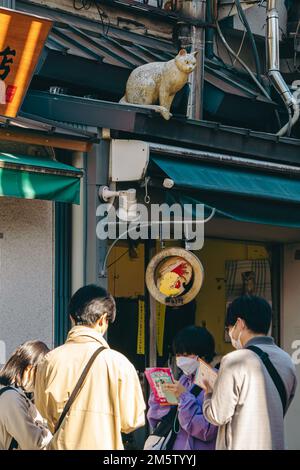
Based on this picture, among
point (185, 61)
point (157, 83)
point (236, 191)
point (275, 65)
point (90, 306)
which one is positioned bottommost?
point (90, 306)

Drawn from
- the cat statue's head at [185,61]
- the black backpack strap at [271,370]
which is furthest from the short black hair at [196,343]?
the cat statue's head at [185,61]

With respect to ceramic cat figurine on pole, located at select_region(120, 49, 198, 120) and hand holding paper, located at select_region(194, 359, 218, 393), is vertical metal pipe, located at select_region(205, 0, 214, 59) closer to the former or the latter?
ceramic cat figurine on pole, located at select_region(120, 49, 198, 120)

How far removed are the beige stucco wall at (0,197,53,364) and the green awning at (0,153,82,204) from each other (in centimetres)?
51

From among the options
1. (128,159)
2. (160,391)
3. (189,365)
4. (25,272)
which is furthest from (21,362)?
(128,159)

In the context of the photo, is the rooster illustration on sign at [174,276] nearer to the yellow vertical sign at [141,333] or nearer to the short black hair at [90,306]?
the yellow vertical sign at [141,333]

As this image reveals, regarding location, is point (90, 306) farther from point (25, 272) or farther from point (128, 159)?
point (128, 159)

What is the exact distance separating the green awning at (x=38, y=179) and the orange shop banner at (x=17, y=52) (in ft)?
1.75

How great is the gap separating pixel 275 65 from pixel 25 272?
534cm

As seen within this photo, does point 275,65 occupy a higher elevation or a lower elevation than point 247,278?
higher

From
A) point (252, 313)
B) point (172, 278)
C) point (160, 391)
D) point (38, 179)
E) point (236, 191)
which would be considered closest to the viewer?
point (252, 313)

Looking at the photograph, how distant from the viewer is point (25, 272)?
34.3ft

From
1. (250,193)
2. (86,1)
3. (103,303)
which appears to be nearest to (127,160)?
(250,193)

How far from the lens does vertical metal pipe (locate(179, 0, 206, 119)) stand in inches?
512

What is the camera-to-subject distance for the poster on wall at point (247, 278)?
14.0 meters
